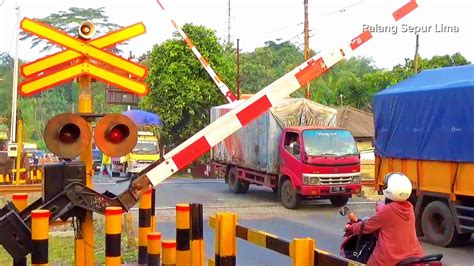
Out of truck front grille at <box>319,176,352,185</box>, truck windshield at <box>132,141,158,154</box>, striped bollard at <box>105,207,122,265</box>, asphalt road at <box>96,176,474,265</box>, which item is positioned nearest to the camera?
striped bollard at <box>105,207,122,265</box>

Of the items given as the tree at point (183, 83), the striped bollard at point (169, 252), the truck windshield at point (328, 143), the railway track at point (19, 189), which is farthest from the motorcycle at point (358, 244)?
the tree at point (183, 83)

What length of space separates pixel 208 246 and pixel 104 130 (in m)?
6.25

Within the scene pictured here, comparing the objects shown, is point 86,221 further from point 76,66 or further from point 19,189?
point 19,189

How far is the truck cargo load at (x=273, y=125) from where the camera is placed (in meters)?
18.5

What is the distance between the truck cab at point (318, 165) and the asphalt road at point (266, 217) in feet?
1.78

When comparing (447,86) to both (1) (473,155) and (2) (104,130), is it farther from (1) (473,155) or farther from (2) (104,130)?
(2) (104,130)

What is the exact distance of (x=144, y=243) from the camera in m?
7.02

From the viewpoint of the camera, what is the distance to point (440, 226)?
12148mm

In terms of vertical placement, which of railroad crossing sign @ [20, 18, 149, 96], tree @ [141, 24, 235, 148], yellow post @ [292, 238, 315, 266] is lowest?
yellow post @ [292, 238, 315, 266]

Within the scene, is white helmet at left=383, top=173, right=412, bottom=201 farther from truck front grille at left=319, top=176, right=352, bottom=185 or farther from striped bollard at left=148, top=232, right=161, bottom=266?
truck front grille at left=319, top=176, right=352, bottom=185

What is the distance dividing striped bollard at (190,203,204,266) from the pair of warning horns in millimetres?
893

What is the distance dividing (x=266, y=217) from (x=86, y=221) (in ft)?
33.1

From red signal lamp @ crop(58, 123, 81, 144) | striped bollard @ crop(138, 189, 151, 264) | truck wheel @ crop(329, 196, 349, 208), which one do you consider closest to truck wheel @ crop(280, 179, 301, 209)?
truck wheel @ crop(329, 196, 349, 208)

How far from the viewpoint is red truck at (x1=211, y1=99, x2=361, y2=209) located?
16750 mm
